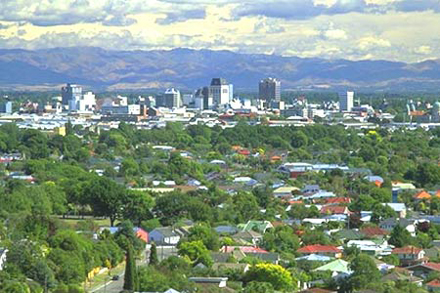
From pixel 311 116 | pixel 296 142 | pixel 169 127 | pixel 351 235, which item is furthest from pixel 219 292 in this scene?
pixel 311 116

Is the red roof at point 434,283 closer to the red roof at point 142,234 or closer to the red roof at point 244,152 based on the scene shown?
the red roof at point 142,234

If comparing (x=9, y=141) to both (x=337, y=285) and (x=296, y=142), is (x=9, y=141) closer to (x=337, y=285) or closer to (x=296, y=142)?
(x=296, y=142)

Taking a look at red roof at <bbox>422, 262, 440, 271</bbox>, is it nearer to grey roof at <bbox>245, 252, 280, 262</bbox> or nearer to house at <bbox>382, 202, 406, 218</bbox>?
grey roof at <bbox>245, 252, 280, 262</bbox>

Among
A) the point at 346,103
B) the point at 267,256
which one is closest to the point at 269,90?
the point at 346,103

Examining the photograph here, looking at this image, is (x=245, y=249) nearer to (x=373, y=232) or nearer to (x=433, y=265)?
(x=433, y=265)

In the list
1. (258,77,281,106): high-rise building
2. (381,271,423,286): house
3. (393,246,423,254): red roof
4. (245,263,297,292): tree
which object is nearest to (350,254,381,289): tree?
(381,271,423,286): house

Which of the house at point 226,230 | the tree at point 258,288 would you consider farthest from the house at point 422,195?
the tree at point 258,288
